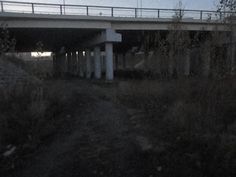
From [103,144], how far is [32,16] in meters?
19.7

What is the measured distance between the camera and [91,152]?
7.68 m

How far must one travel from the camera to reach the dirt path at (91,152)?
6828 millimetres

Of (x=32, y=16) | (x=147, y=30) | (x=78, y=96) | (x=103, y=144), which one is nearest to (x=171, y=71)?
(x=78, y=96)

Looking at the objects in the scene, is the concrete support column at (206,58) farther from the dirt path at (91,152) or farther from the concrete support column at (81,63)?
the concrete support column at (81,63)

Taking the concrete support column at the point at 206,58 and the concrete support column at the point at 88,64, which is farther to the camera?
the concrete support column at the point at 88,64

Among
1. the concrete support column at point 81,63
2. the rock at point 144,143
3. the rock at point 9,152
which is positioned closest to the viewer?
the rock at point 144,143

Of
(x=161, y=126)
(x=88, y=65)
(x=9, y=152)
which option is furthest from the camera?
(x=88, y=65)

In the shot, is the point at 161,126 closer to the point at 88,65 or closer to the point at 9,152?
the point at 9,152

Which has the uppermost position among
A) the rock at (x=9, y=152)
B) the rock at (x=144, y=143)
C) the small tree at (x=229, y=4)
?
the small tree at (x=229, y=4)

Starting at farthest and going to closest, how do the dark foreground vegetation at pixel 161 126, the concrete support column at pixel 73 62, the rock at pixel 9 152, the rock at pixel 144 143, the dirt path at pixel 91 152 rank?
1. the concrete support column at pixel 73 62
2. the rock at pixel 9 152
3. the rock at pixel 144 143
4. the dirt path at pixel 91 152
5. the dark foreground vegetation at pixel 161 126

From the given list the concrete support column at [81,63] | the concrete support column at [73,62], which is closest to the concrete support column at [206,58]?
the concrete support column at [81,63]

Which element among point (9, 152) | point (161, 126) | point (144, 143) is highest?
point (161, 126)

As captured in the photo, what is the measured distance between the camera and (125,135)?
8.59 m

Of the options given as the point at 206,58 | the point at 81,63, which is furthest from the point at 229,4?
the point at 81,63
